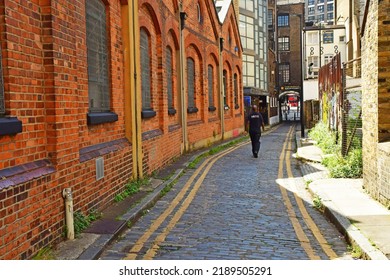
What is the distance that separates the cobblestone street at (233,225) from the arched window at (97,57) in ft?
7.23

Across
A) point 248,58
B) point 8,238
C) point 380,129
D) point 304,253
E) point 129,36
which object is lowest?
point 304,253

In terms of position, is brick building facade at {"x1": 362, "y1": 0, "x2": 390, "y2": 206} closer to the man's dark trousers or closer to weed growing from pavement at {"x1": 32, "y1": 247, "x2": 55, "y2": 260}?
weed growing from pavement at {"x1": 32, "y1": 247, "x2": 55, "y2": 260}

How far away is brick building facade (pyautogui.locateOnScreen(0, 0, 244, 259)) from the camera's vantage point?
4.93 metres

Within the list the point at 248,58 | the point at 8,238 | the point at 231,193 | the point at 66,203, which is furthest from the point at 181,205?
the point at 248,58

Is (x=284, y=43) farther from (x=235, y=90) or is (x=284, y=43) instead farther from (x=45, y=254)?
(x=45, y=254)

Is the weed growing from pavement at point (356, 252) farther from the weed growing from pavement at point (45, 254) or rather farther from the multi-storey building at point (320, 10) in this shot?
the multi-storey building at point (320, 10)

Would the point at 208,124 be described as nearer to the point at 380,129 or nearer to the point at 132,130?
the point at 132,130

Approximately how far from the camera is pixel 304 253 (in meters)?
5.82

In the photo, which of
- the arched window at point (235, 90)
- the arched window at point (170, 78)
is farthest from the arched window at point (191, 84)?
the arched window at point (235, 90)

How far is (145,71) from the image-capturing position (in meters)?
11.9

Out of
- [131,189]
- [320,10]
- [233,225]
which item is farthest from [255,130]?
[320,10]

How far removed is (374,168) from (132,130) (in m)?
4.80

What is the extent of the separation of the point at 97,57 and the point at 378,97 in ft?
16.6

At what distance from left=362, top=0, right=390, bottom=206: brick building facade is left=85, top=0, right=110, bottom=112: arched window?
4.93 metres
